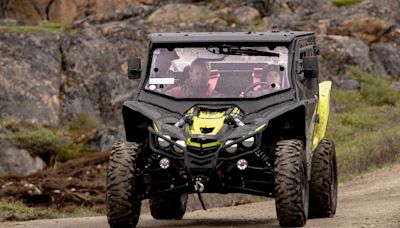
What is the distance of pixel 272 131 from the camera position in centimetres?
1225

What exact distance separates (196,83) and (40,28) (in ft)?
62.2

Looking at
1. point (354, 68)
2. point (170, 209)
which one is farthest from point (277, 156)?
point (354, 68)

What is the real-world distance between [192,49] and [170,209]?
2320 millimetres

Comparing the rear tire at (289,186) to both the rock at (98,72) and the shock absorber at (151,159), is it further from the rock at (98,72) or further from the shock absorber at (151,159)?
the rock at (98,72)

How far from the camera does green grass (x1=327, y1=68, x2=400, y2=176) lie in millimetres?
21672

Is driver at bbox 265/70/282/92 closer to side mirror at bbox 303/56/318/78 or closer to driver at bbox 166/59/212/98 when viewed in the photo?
side mirror at bbox 303/56/318/78

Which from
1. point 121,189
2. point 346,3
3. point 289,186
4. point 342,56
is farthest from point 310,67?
point 346,3

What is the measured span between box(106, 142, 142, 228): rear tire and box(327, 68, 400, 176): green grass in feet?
29.3

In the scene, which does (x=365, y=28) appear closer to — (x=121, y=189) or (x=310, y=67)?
(x=310, y=67)

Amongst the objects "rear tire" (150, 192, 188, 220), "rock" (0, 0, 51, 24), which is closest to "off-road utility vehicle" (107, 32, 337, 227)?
"rear tire" (150, 192, 188, 220)

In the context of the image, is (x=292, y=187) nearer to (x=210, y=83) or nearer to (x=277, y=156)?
(x=277, y=156)

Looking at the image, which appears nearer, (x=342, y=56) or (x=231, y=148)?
(x=231, y=148)

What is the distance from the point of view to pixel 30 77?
94.9ft

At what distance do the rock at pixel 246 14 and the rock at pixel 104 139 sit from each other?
675 cm
